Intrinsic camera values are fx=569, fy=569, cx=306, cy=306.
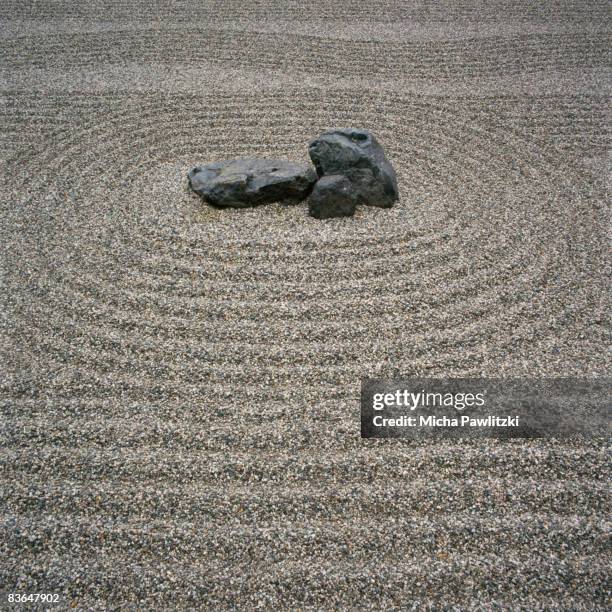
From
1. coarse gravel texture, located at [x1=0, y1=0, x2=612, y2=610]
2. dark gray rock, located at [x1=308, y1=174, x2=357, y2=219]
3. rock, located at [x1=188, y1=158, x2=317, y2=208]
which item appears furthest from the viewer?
rock, located at [x1=188, y1=158, x2=317, y2=208]

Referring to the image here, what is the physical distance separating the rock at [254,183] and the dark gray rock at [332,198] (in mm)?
303

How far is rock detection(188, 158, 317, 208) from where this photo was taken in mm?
7039

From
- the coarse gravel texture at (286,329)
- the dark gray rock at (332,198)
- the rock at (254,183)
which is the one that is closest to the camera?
the coarse gravel texture at (286,329)

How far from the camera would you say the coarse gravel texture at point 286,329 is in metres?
3.61

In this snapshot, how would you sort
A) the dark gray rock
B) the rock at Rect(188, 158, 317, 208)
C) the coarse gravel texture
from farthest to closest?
the rock at Rect(188, 158, 317, 208), the dark gray rock, the coarse gravel texture

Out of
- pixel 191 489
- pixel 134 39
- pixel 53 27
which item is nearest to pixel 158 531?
pixel 191 489

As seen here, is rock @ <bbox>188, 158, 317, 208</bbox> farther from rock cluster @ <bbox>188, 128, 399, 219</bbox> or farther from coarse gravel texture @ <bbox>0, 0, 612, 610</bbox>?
coarse gravel texture @ <bbox>0, 0, 612, 610</bbox>

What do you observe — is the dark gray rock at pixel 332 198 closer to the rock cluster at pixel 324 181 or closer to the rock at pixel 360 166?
the rock cluster at pixel 324 181

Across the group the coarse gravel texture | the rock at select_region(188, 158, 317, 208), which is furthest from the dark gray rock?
the rock at select_region(188, 158, 317, 208)

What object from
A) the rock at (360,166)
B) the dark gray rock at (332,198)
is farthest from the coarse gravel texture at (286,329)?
the rock at (360,166)

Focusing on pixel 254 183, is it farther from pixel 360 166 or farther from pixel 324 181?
pixel 360 166

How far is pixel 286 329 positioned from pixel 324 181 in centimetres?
235

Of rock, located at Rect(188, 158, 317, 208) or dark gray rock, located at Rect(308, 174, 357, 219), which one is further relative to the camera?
rock, located at Rect(188, 158, 317, 208)

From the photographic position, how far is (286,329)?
5363mm
